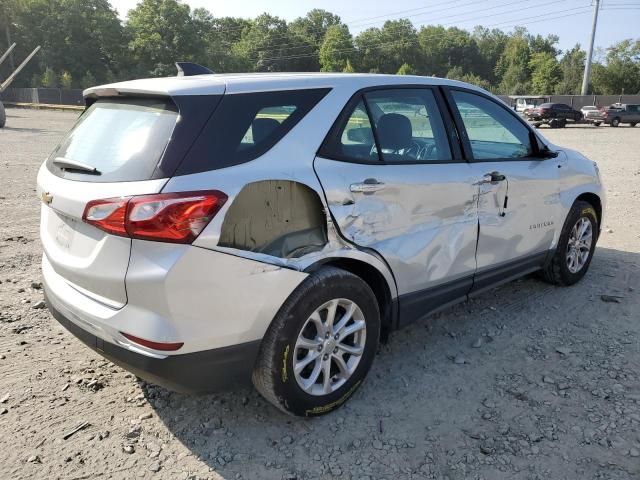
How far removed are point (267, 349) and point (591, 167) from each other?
3.76 meters

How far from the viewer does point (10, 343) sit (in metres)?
3.67

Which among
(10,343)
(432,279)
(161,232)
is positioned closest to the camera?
(161,232)

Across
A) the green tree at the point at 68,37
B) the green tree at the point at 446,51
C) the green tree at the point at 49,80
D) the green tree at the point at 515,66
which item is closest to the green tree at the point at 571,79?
the green tree at the point at 515,66

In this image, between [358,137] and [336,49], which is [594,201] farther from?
[336,49]

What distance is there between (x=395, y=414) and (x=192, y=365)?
1220 mm

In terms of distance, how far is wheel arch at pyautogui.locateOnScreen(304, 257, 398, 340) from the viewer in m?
3.00

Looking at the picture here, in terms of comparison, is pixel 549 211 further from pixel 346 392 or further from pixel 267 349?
pixel 267 349

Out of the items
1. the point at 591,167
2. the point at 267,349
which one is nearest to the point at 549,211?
the point at 591,167

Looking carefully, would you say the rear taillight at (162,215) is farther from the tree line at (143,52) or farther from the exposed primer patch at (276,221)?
the tree line at (143,52)

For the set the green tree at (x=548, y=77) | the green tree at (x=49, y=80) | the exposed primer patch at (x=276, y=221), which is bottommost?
the exposed primer patch at (x=276, y=221)

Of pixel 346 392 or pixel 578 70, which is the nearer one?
pixel 346 392

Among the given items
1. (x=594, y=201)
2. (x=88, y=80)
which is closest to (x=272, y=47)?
(x=88, y=80)

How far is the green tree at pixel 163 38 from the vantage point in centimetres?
7594

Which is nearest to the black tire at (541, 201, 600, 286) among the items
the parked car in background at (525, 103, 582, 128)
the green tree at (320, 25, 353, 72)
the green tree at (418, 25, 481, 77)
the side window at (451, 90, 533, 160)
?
the side window at (451, 90, 533, 160)
